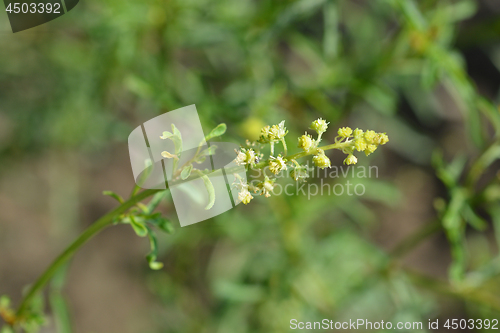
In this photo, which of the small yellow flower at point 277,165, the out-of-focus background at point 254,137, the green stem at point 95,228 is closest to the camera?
the small yellow flower at point 277,165

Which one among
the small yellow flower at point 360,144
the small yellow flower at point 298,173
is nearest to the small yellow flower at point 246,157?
the small yellow flower at point 298,173

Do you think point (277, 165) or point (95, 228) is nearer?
point (277, 165)

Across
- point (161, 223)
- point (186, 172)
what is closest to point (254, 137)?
point (161, 223)

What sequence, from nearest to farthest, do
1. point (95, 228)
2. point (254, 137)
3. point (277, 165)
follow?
1. point (277, 165)
2. point (95, 228)
3. point (254, 137)

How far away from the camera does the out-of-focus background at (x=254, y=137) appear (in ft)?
6.76

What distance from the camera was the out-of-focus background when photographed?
6.76 feet

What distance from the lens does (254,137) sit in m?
2.03

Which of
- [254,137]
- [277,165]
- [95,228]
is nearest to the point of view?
[277,165]

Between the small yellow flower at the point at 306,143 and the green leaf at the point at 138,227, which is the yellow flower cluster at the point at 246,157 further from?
the green leaf at the point at 138,227

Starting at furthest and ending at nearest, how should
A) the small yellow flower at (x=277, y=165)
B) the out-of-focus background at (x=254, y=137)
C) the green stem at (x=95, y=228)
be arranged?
the out-of-focus background at (x=254, y=137) → the green stem at (x=95, y=228) → the small yellow flower at (x=277, y=165)

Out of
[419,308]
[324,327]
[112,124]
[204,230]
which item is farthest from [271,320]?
[112,124]

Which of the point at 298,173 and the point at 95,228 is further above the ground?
the point at 298,173

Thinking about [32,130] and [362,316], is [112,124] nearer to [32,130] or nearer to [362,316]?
[32,130]

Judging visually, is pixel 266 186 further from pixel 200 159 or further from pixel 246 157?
pixel 200 159
